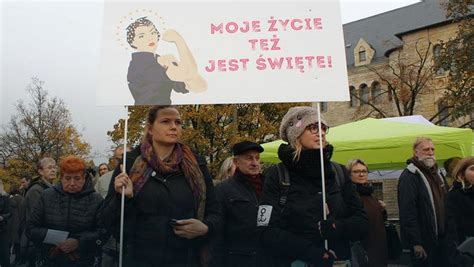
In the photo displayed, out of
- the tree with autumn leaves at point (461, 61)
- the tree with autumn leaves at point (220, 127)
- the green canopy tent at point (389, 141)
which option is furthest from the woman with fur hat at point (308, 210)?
the tree with autumn leaves at point (461, 61)

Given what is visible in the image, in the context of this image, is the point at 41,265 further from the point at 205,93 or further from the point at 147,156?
the point at 205,93

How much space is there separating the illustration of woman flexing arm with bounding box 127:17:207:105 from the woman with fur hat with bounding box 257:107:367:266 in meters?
0.78

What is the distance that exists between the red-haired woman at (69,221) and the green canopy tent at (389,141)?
483cm

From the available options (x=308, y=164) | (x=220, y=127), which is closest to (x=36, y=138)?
(x=220, y=127)

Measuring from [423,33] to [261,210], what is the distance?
41704mm

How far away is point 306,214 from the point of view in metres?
2.78

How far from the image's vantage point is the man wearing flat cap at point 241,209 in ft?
13.2

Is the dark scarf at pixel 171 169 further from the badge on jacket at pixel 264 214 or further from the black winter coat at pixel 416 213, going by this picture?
the black winter coat at pixel 416 213

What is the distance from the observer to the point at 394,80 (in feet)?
82.7

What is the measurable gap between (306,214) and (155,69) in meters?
1.35

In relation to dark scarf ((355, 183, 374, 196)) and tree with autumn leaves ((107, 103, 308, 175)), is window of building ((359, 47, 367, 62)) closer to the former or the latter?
tree with autumn leaves ((107, 103, 308, 175))

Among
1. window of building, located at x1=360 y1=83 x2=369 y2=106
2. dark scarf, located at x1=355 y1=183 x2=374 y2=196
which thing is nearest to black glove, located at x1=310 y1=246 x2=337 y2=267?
dark scarf, located at x1=355 y1=183 x2=374 y2=196

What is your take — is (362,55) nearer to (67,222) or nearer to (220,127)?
(220,127)

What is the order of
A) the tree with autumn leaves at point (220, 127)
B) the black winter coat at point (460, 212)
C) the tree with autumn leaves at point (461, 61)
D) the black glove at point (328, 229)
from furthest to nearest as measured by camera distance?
the tree with autumn leaves at point (220, 127), the tree with autumn leaves at point (461, 61), the black winter coat at point (460, 212), the black glove at point (328, 229)
